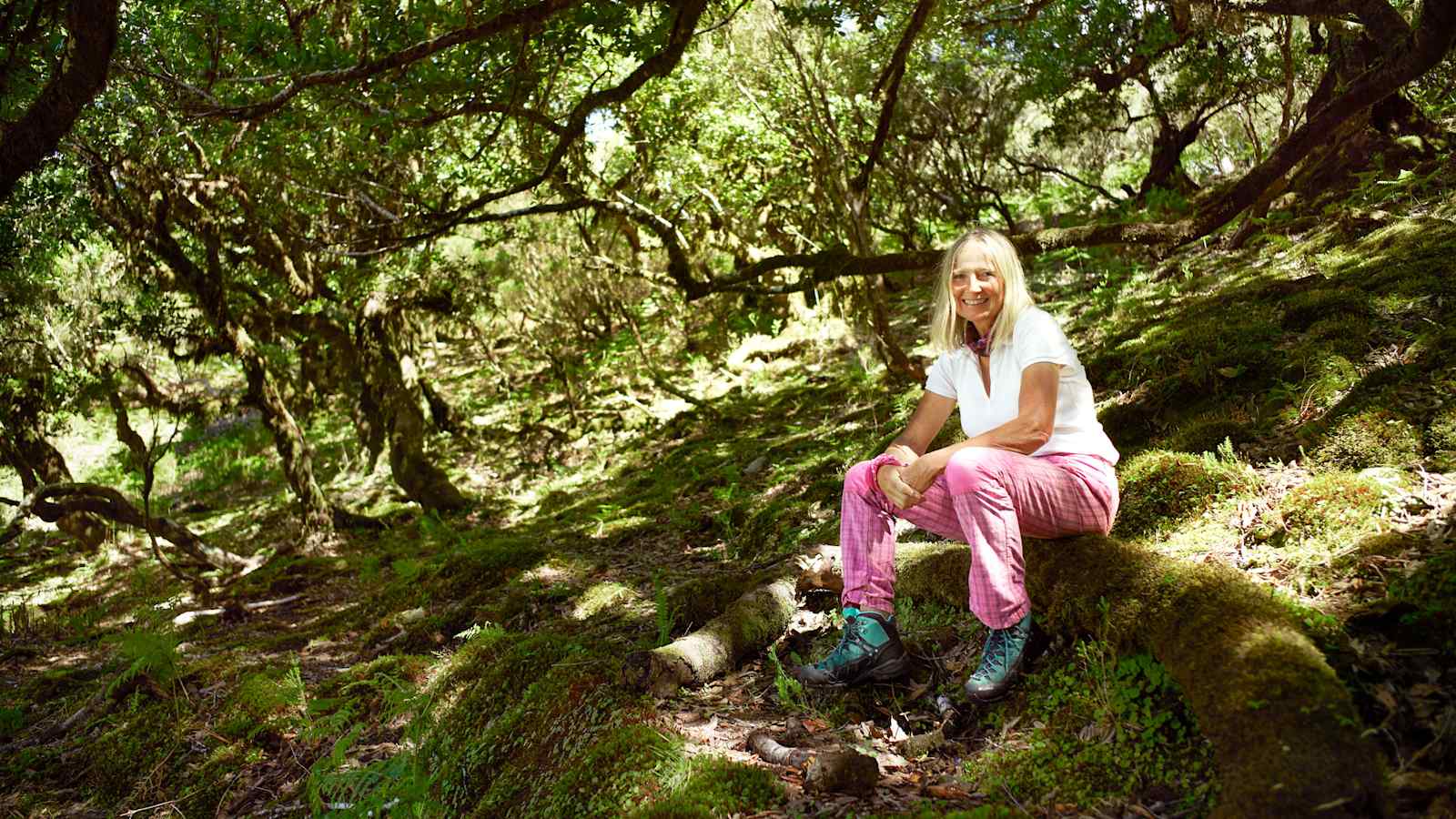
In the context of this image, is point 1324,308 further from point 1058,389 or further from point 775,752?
point 775,752

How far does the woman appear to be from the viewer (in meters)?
2.86

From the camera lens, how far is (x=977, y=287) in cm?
330

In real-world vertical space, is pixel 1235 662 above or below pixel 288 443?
below

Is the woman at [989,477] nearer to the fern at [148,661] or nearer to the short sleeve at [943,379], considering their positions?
the short sleeve at [943,379]

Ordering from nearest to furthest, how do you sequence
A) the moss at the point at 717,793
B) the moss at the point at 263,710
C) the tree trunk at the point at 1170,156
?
the moss at the point at 717,793
the moss at the point at 263,710
the tree trunk at the point at 1170,156

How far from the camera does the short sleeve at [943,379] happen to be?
142 inches

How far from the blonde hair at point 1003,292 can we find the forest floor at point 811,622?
121cm

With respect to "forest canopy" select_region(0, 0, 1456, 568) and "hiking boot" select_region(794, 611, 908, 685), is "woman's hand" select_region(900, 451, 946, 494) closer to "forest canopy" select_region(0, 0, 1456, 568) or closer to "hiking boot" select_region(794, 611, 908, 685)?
"hiking boot" select_region(794, 611, 908, 685)

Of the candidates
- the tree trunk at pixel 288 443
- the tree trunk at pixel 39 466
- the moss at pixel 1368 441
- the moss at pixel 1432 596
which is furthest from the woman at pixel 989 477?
the tree trunk at pixel 39 466

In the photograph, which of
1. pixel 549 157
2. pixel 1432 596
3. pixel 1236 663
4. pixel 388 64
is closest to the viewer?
pixel 1236 663

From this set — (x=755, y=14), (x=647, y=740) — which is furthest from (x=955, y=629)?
(x=755, y=14)

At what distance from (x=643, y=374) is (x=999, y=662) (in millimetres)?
11200

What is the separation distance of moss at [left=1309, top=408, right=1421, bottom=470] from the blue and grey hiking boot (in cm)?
184

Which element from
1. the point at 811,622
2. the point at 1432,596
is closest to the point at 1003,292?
the point at 1432,596
